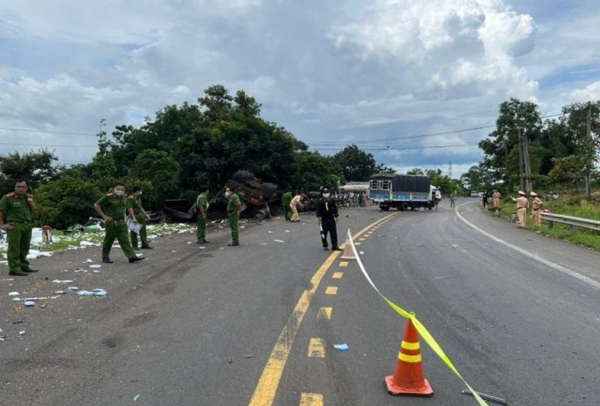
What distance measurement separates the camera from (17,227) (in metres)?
9.80

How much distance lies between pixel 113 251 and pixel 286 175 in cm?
2659

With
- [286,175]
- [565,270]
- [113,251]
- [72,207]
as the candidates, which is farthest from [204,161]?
[565,270]

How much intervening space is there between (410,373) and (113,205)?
8.84m

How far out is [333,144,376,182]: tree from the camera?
12625 cm

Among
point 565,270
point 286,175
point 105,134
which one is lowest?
point 565,270

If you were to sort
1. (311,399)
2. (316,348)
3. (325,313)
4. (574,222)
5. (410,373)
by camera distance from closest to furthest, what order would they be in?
(311,399) → (410,373) → (316,348) → (325,313) → (574,222)

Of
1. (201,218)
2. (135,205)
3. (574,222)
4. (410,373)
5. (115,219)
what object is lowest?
(410,373)

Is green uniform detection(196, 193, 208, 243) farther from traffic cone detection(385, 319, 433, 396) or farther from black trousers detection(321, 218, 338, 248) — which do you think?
traffic cone detection(385, 319, 433, 396)

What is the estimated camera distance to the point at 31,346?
212 inches

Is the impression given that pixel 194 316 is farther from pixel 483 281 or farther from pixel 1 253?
pixel 1 253

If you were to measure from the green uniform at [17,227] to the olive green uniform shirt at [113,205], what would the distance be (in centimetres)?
160

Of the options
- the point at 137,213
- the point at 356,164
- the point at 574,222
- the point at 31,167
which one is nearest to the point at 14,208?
the point at 137,213

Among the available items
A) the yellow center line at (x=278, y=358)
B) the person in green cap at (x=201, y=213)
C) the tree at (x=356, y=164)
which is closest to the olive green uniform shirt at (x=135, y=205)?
the person in green cap at (x=201, y=213)

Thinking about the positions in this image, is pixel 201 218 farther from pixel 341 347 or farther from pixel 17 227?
pixel 341 347
